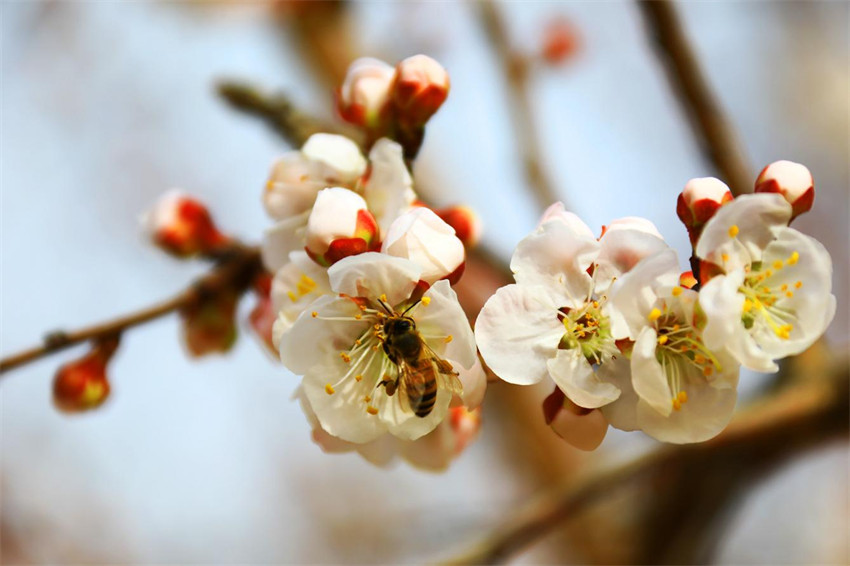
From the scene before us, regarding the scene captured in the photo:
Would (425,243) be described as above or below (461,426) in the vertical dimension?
above

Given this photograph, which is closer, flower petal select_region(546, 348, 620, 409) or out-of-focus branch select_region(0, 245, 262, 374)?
flower petal select_region(546, 348, 620, 409)

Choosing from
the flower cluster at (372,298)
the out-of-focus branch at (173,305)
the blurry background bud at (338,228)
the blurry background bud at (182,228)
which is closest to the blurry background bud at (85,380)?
the out-of-focus branch at (173,305)

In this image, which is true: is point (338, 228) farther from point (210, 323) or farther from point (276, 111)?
point (276, 111)

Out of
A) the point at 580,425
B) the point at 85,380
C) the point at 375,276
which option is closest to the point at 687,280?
the point at 580,425

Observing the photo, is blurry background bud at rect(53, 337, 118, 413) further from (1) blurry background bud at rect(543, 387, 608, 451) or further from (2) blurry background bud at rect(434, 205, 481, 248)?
(1) blurry background bud at rect(543, 387, 608, 451)

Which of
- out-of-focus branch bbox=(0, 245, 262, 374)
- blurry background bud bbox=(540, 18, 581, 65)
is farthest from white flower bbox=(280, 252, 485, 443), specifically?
blurry background bud bbox=(540, 18, 581, 65)

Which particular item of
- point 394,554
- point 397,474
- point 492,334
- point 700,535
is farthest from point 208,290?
point 397,474
